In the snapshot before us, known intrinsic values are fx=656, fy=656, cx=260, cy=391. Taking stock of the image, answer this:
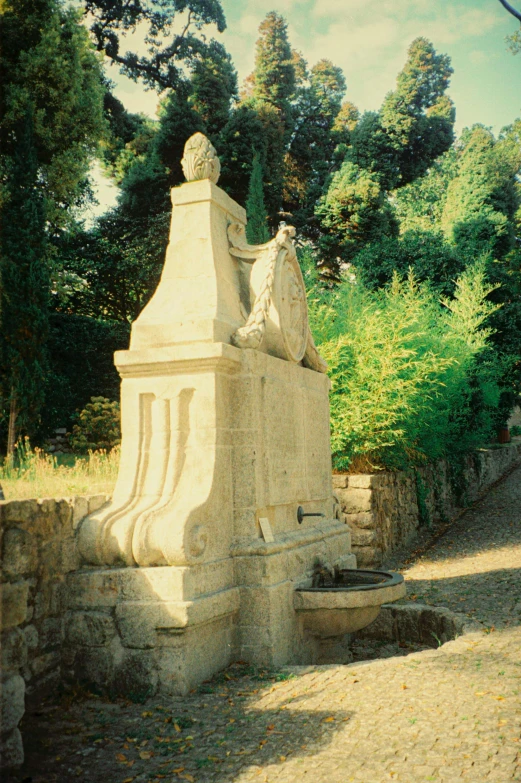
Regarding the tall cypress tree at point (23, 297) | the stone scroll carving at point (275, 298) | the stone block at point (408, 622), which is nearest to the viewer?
the stone scroll carving at point (275, 298)

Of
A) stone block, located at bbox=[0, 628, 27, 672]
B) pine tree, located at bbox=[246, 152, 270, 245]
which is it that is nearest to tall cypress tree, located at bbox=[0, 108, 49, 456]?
pine tree, located at bbox=[246, 152, 270, 245]

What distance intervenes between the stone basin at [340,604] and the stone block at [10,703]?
2.26 metres

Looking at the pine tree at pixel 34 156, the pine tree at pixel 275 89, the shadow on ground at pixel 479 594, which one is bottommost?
the shadow on ground at pixel 479 594

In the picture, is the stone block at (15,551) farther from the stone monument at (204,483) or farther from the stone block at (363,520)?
the stone block at (363,520)

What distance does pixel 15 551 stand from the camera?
10.7ft

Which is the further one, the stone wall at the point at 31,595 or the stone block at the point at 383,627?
the stone block at the point at 383,627

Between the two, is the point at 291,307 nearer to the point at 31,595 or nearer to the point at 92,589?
the point at 92,589

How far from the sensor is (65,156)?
582 inches

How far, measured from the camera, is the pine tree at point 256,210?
18297 mm

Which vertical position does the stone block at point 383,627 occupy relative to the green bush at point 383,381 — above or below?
below

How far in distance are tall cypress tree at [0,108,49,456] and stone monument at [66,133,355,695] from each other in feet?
25.0

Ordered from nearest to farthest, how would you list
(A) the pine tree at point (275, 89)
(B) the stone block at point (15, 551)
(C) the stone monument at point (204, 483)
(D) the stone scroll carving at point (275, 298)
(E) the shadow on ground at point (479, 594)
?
(B) the stone block at point (15, 551) < (C) the stone monument at point (204, 483) < (D) the stone scroll carving at point (275, 298) < (E) the shadow on ground at point (479, 594) < (A) the pine tree at point (275, 89)

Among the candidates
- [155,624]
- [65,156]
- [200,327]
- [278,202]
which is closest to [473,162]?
[278,202]

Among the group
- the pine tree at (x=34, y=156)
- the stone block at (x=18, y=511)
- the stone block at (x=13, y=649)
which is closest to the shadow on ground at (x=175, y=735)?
the stone block at (x=13, y=649)
